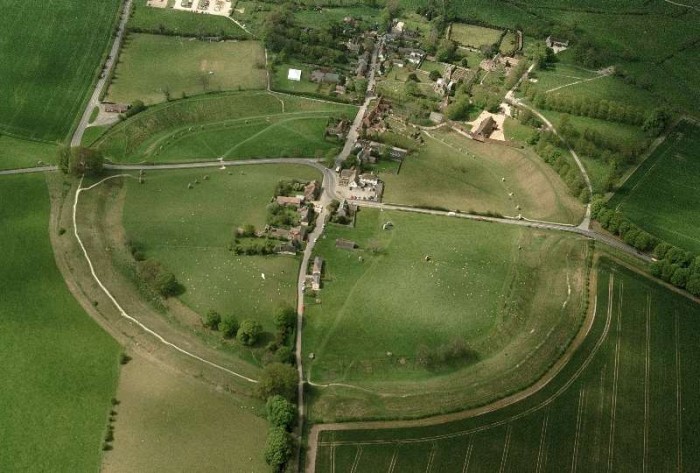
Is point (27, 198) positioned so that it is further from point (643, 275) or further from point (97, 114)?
point (643, 275)

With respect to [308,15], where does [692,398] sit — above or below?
below

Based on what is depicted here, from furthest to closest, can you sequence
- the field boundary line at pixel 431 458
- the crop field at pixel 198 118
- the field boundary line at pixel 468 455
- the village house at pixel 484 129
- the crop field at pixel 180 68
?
the crop field at pixel 180 68, the village house at pixel 484 129, the crop field at pixel 198 118, the field boundary line at pixel 468 455, the field boundary line at pixel 431 458

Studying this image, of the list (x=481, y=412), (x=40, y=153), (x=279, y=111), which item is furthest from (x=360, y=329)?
(x=40, y=153)

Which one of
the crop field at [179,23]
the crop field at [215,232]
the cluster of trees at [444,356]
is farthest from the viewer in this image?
the crop field at [179,23]

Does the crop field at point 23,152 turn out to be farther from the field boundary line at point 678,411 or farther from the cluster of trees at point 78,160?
the field boundary line at point 678,411

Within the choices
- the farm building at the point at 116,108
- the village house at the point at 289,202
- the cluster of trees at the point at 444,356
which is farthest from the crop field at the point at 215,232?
the farm building at the point at 116,108

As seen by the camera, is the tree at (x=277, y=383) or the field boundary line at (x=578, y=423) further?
the tree at (x=277, y=383)
